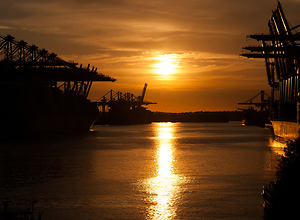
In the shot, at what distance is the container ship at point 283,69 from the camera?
69.5 m

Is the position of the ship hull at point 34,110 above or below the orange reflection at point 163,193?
above

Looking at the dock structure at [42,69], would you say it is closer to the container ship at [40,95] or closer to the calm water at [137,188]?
the container ship at [40,95]

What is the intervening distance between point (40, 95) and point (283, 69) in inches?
2257

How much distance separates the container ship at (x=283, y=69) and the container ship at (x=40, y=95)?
158 feet

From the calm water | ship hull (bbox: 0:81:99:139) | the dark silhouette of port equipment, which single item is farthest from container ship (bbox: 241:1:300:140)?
ship hull (bbox: 0:81:99:139)

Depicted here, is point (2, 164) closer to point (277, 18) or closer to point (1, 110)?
point (1, 110)

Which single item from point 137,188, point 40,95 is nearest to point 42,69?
point 40,95

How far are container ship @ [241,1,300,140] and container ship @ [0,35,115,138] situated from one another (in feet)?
158

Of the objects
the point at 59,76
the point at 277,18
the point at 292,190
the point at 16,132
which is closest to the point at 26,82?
the point at 16,132

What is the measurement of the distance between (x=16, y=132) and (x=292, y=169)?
3202 inches

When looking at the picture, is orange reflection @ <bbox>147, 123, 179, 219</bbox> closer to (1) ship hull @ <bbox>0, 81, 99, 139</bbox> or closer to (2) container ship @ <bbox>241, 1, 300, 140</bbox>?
(2) container ship @ <bbox>241, 1, 300, 140</bbox>

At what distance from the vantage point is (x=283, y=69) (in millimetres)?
106375

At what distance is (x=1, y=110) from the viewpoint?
3425 inches

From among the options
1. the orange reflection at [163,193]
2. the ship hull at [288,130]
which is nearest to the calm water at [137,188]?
the orange reflection at [163,193]
